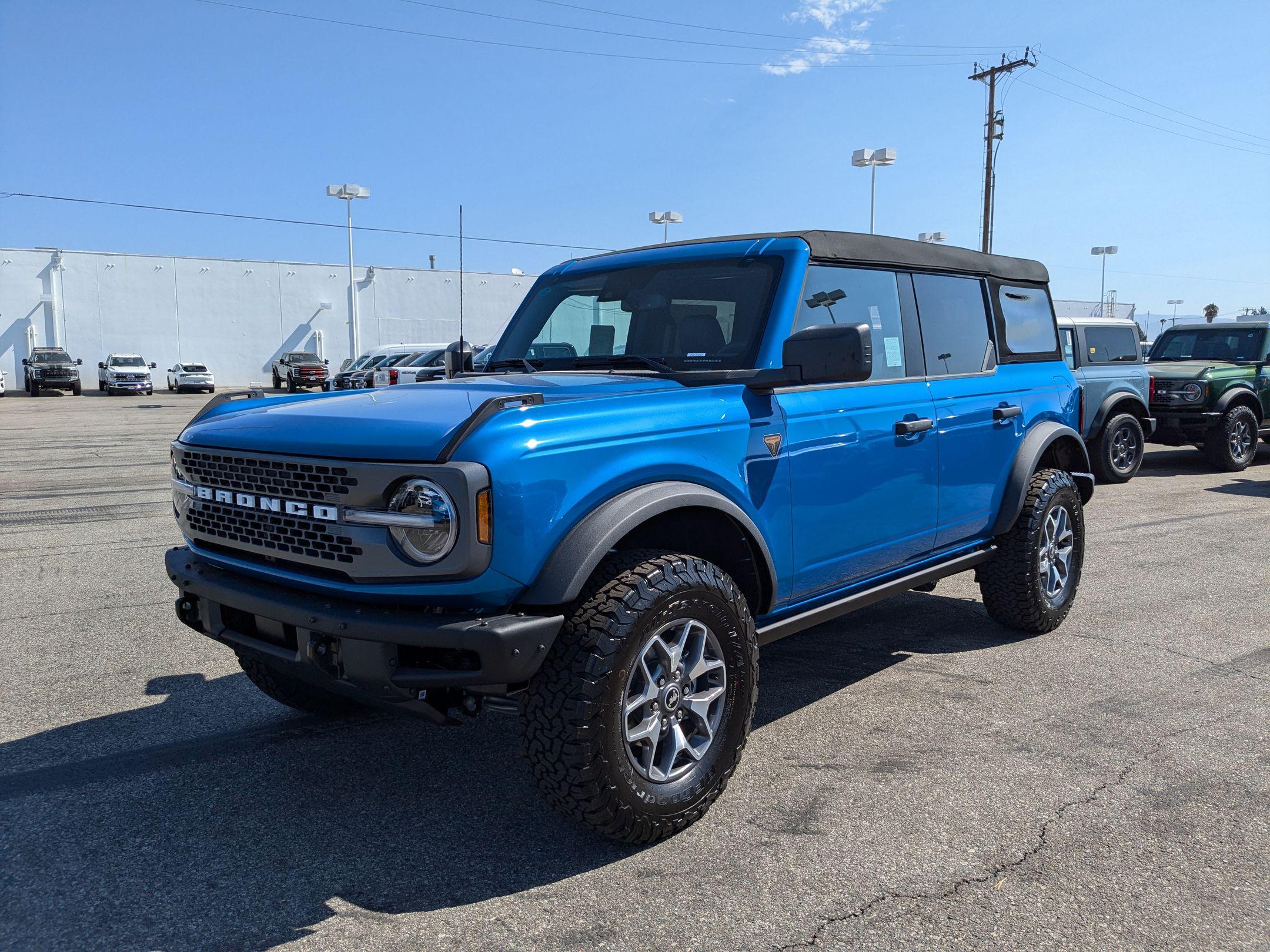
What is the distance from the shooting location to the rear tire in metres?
4.06

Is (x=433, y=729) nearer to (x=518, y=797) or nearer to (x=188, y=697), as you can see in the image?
(x=518, y=797)

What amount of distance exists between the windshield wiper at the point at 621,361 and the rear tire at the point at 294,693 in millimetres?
1736

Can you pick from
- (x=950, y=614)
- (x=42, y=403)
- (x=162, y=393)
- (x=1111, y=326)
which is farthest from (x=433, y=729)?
(x=162, y=393)

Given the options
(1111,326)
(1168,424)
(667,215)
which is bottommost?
(1168,424)

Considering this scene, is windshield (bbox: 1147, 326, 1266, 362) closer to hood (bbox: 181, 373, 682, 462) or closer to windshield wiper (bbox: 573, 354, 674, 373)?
windshield wiper (bbox: 573, 354, 674, 373)

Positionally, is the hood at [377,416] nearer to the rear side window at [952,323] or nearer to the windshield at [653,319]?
the windshield at [653,319]

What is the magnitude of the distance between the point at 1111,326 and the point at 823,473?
1049cm

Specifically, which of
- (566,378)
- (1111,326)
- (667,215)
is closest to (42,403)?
(667,215)

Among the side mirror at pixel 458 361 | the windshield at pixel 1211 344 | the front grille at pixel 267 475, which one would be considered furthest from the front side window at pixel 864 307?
the windshield at pixel 1211 344

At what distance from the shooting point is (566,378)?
12.8 ft

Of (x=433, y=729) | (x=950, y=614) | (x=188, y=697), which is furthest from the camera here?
(x=950, y=614)

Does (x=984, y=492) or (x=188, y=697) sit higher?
(x=984, y=492)

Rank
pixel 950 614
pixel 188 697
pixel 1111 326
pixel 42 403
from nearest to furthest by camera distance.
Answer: pixel 188 697, pixel 950 614, pixel 1111 326, pixel 42 403

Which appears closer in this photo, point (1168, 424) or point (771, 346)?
point (771, 346)
